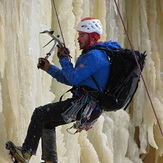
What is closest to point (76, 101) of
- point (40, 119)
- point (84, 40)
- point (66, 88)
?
point (40, 119)

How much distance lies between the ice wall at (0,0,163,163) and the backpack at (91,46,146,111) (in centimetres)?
59

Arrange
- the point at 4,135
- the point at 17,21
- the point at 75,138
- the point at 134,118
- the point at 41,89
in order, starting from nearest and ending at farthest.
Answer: the point at 4,135 < the point at 17,21 < the point at 41,89 < the point at 75,138 < the point at 134,118

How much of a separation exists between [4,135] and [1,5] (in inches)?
28.8

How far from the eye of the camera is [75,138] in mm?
3539

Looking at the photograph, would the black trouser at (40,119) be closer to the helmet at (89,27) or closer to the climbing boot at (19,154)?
the climbing boot at (19,154)

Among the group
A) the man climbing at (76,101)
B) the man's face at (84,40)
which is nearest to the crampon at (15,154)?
the man climbing at (76,101)

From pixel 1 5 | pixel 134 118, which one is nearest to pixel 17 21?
pixel 1 5

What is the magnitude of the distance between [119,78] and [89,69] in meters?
0.17

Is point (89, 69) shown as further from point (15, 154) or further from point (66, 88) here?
point (66, 88)

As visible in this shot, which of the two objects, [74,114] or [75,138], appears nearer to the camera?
[74,114]

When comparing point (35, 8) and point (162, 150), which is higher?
point (35, 8)

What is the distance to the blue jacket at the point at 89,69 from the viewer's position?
6.98ft

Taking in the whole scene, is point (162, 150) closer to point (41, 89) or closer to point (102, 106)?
point (41, 89)

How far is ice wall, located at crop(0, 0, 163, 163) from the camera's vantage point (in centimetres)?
262
